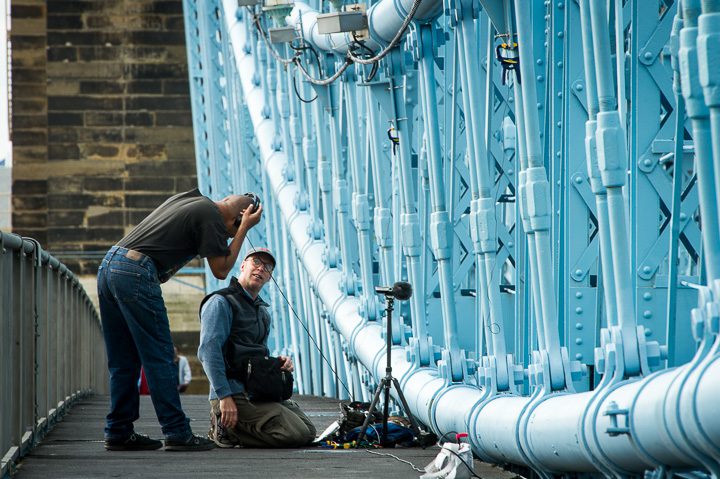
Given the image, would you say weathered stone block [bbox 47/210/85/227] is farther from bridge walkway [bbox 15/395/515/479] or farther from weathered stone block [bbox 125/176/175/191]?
bridge walkway [bbox 15/395/515/479]

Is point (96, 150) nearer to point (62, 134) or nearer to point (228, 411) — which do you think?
point (62, 134)

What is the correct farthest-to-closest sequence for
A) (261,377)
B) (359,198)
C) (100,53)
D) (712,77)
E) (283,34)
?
(100,53) → (283,34) → (359,198) → (261,377) → (712,77)

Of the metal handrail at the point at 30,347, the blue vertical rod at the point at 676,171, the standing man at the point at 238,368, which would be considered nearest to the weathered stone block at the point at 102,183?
the metal handrail at the point at 30,347

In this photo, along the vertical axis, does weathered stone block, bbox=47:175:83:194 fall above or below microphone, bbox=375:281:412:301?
above

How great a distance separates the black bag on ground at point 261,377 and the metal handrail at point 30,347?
2.69ft

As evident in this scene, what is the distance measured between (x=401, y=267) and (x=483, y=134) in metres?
2.04

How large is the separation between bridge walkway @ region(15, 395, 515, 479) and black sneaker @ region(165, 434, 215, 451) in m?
0.05

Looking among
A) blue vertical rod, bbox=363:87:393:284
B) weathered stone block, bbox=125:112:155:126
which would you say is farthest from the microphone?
weathered stone block, bbox=125:112:155:126

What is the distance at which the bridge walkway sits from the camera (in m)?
5.13

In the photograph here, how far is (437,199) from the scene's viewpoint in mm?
6535

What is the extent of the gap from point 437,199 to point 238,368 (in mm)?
1105

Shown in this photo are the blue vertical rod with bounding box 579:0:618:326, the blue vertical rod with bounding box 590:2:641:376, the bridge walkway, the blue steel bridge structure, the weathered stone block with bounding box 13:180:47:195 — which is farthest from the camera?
the weathered stone block with bounding box 13:180:47:195

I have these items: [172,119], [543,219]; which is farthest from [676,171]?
[172,119]

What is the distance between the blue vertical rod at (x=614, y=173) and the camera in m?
4.22
